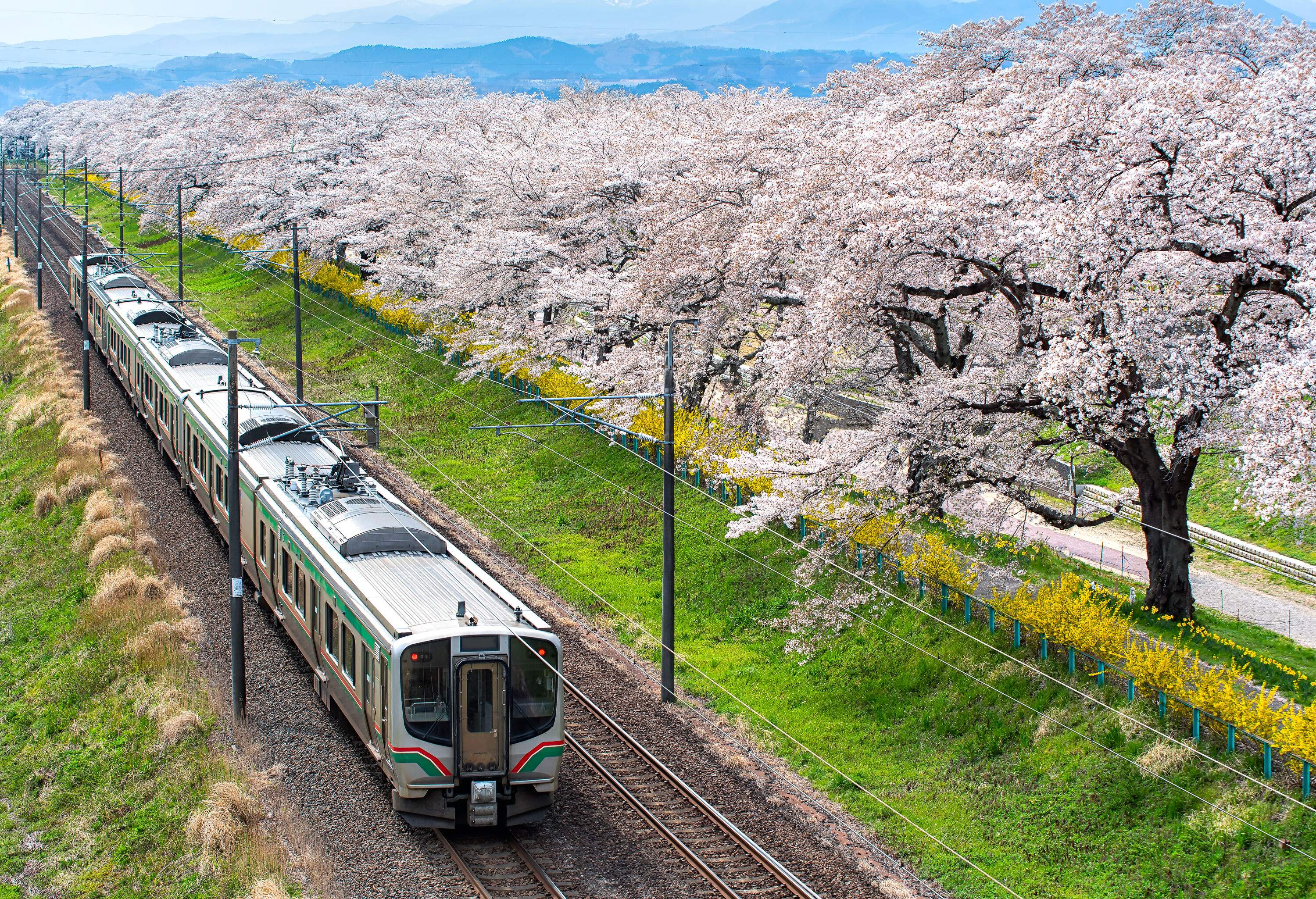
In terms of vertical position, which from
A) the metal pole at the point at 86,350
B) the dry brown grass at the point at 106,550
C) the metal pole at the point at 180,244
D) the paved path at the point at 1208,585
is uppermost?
the metal pole at the point at 180,244

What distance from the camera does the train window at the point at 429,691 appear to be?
12273 millimetres

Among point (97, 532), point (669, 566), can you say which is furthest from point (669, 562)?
point (97, 532)

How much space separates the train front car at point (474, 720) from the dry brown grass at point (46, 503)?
17128 millimetres

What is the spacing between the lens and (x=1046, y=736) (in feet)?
49.7

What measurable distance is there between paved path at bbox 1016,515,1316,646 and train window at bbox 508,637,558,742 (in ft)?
34.4

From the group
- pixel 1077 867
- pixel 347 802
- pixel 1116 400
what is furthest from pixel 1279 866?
pixel 347 802

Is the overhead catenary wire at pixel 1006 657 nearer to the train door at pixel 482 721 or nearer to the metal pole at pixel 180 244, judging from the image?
the train door at pixel 482 721

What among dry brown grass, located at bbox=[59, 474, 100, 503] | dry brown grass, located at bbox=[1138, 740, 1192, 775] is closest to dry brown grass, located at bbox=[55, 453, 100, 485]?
dry brown grass, located at bbox=[59, 474, 100, 503]

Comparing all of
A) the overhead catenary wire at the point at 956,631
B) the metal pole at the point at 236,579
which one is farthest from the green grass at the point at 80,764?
the overhead catenary wire at the point at 956,631

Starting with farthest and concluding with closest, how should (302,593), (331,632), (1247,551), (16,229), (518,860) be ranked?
(16,229) → (1247,551) → (302,593) → (331,632) → (518,860)

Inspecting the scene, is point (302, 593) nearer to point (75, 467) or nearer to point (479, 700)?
point (479, 700)

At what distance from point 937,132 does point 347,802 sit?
14907 millimetres

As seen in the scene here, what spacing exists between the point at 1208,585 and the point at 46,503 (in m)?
25.2

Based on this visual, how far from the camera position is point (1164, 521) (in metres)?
17.0
